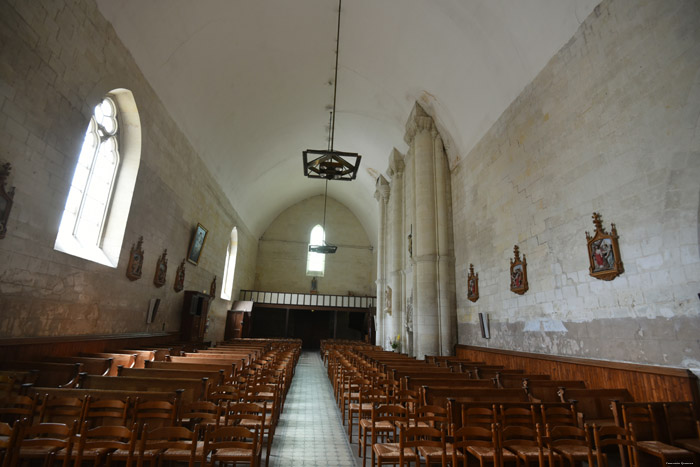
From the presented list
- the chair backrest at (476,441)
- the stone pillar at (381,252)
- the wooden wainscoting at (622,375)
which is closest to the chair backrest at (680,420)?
the wooden wainscoting at (622,375)

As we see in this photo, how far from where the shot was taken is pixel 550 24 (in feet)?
24.0

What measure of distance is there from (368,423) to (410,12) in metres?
10.4

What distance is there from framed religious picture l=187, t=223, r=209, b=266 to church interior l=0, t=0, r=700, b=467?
154 millimetres

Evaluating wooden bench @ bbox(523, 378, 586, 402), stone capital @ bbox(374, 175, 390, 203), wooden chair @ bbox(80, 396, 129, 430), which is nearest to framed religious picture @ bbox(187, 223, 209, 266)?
stone capital @ bbox(374, 175, 390, 203)

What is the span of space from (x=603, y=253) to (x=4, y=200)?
29.2 feet

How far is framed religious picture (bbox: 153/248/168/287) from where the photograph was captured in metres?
10.3

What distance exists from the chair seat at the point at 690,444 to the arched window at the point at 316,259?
23.9m

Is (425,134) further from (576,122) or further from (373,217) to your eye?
(373,217)

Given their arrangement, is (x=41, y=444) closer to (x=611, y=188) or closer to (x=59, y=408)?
(x=59, y=408)

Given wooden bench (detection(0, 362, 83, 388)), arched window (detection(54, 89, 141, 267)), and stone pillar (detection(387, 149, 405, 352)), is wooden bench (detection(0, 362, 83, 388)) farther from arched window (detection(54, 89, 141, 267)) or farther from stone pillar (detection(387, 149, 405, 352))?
stone pillar (detection(387, 149, 405, 352))

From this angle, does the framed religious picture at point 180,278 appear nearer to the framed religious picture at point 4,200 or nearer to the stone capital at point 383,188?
the framed religious picture at point 4,200

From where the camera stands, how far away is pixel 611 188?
5.90 meters

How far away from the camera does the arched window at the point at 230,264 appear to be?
19672 mm

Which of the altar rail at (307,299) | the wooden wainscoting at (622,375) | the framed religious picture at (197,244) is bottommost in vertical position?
the wooden wainscoting at (622,375)
